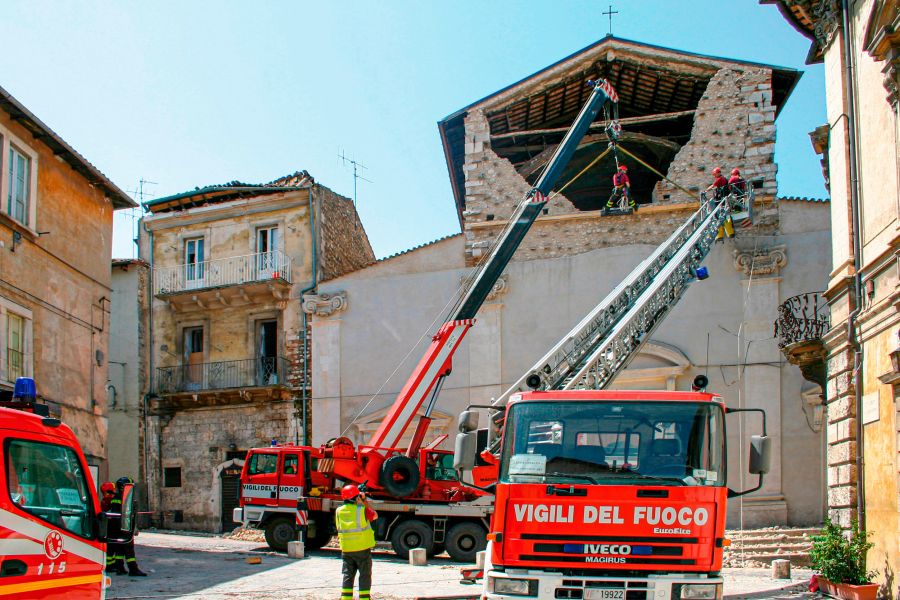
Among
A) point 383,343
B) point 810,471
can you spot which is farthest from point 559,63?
point 810,471

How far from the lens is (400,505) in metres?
17.5

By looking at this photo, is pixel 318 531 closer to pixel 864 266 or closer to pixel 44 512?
pixel 864 266

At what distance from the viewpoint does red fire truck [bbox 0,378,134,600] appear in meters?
6.62

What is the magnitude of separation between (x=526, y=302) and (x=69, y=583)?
17048mm

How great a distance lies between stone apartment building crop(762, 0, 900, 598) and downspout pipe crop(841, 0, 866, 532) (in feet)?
0.04

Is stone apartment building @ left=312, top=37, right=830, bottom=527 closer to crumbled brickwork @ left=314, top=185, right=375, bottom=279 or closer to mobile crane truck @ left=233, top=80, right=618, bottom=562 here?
crumbled brickwork @ left=314, top=185, right=375, bottom=279

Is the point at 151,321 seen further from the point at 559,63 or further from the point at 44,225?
the point at 559,63

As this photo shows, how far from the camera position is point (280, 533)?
18688 mm

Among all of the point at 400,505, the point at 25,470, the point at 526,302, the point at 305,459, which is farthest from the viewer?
the point at 526,302

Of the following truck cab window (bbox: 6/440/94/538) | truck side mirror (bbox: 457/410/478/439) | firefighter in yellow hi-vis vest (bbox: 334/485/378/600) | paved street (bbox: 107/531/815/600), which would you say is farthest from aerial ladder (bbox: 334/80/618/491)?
truck cab window (bbox: 6/440/94/538)

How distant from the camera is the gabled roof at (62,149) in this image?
1612 cm

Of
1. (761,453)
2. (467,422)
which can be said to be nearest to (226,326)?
(467,422)

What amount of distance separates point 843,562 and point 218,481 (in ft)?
60.9

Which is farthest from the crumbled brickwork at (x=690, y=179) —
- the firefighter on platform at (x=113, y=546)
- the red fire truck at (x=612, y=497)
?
the red fire truck at (x=612, y=497)
